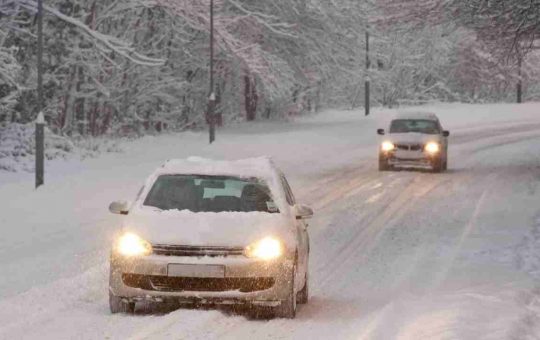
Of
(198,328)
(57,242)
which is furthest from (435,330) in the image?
(57,242)

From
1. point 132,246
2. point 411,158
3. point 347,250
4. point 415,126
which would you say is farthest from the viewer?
point 415,126

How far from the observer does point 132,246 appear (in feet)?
30.8

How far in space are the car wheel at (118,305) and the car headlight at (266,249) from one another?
3.98 feet

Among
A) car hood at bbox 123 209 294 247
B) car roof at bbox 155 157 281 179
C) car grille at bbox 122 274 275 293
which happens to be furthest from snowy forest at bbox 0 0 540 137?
car grille at bbox 122 274 275 293

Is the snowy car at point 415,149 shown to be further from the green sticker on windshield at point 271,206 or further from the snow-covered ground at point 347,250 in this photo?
the green sticker on windshield at point 271,206

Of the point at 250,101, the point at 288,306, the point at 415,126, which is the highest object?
the point at 250,101

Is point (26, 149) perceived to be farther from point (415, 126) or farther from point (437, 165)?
point (437, 165)

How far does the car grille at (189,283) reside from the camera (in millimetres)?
9266

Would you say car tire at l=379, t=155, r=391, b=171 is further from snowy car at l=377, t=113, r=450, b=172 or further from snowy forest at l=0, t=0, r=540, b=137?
snowy forest at l=0, t=0, r=540, b=137

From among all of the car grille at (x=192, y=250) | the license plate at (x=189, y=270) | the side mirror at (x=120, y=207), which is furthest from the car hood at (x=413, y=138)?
the license plate at (x=189, y=270)

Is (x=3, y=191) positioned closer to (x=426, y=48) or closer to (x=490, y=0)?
(x=490, y=0)

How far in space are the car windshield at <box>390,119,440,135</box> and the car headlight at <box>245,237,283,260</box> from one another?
20858 mm

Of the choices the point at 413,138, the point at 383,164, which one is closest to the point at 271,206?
the point at 383,164

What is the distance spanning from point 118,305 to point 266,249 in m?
1.43
